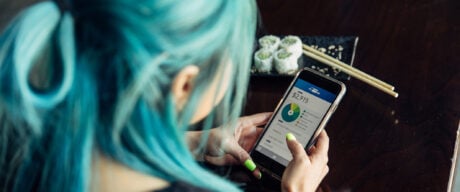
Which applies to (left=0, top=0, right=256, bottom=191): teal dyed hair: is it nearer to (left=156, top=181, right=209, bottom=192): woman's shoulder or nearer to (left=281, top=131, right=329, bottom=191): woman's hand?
(left=156, top=181, right=209, bottom=192): woman's shoulder

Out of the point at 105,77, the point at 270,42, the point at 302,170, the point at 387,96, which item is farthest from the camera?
the point at 270,42

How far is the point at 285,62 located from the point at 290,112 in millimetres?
113

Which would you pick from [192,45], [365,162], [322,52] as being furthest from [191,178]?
[322,52]

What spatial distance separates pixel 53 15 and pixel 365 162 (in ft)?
1.59

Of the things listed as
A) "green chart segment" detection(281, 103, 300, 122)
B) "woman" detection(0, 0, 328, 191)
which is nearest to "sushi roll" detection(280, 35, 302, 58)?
"green chart segment" detection(281, 103, 300, 122)

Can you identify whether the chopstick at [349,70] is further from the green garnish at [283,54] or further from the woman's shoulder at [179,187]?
Answer: the woman's shoulder at [179,187]

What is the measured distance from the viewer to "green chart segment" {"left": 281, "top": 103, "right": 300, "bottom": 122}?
0.85 meters

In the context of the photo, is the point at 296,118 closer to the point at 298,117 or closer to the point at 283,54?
the point at 298,117

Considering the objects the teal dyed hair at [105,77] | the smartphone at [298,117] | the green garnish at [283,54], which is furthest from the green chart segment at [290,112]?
the teal dyed hair at [105,77]

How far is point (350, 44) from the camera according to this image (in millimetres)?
983

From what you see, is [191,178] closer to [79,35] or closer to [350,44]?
[79,35]

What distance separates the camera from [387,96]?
2.93ft

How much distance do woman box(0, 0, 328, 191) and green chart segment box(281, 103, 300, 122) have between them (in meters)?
0.20

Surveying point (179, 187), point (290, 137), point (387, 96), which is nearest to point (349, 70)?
point (387, 96)
